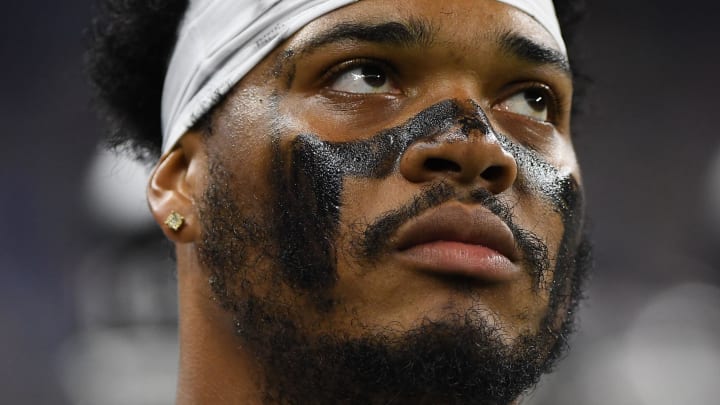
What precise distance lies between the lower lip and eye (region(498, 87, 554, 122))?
44cm

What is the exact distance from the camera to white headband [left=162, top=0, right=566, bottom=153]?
2057 mm

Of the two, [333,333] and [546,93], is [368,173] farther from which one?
[546,93]

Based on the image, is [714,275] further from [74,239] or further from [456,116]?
[456,116]

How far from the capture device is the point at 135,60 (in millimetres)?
2553

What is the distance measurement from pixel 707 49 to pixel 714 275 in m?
1.61

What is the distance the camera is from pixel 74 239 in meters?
5.55

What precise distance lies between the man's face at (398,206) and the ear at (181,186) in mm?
53

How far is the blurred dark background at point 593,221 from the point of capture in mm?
5277


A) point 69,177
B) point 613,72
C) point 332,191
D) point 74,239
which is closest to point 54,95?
point 69,177

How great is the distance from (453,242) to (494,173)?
182 millimetres

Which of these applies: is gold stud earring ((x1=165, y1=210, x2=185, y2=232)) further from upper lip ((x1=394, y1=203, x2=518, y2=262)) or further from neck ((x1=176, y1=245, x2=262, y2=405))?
upper lip ((x1=394, y1=203, x2=518, y2=262))

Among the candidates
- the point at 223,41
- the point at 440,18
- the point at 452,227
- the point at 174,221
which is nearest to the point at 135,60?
the point at 223,41

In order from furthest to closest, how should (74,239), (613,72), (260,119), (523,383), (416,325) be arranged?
1. (613,72)
2. (74,239)
3. (260,119)
4. (523,383)
5. (416,325)

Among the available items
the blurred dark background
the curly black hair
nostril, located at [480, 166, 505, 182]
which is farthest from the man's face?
the blurred dark background
